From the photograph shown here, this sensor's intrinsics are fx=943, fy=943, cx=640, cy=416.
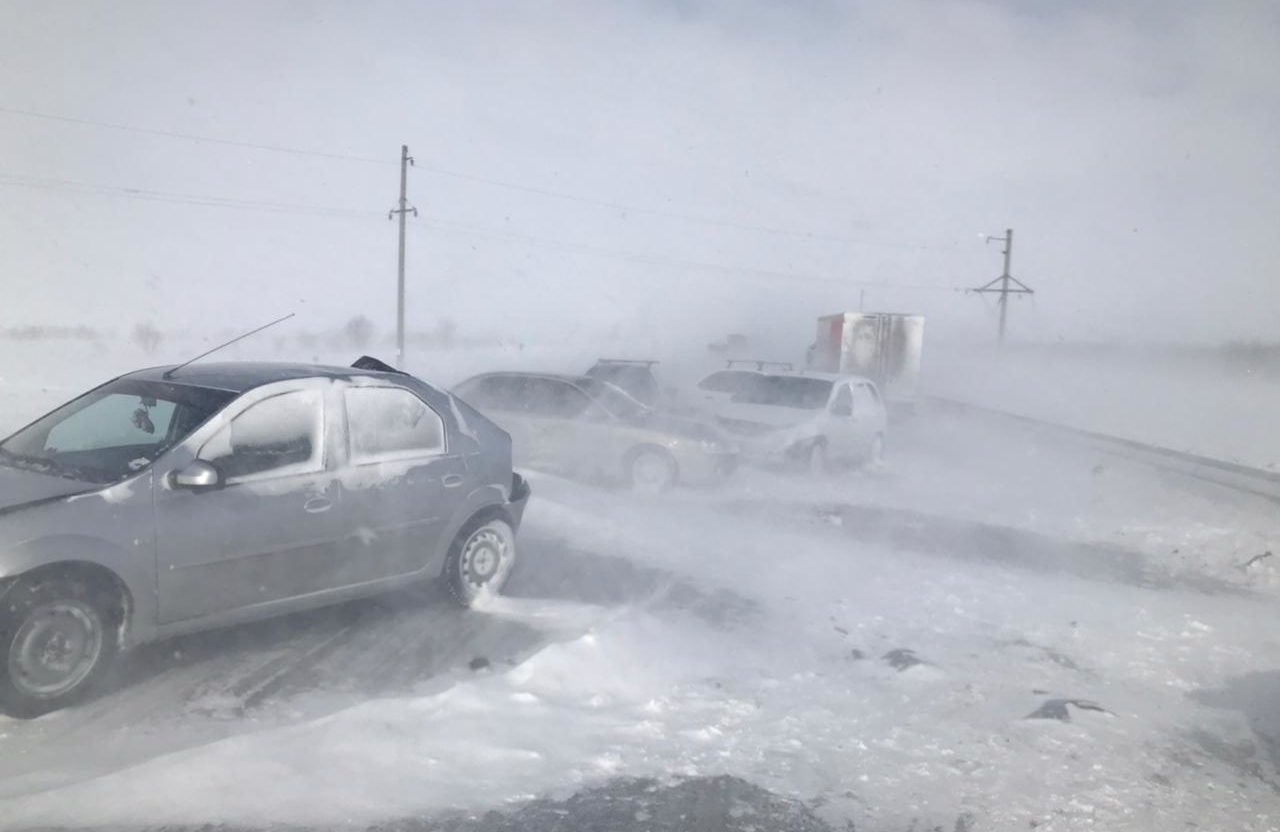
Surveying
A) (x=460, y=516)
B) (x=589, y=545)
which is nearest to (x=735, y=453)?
(x=589, y=545)

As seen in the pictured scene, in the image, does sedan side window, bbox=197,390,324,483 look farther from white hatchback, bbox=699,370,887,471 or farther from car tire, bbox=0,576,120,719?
white hatchback, bbox=699,370,887,471

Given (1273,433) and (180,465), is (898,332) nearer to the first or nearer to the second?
(1273,433)

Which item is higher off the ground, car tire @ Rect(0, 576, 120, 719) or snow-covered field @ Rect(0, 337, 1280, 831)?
car tire @ Rect(0, 576, 120, 719)

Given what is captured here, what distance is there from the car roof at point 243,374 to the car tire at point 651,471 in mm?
6049

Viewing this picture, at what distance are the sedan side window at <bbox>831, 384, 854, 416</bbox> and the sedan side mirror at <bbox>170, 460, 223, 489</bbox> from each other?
Answer: 11.1m

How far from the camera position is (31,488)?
4.30 metres

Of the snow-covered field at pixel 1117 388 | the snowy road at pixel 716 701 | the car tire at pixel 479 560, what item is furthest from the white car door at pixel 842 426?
the snow-covered field at pixel 1117 388

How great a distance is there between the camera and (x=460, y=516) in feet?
19.5

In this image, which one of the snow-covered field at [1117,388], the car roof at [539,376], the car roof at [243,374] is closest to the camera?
the car roof at [243,374]

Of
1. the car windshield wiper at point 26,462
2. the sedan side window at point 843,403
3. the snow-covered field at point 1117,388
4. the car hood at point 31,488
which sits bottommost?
the snow-covered field at point 1117,388

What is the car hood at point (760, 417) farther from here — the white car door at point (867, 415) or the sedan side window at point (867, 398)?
the sedan side window at point (867, 398)

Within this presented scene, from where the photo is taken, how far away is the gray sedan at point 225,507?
13.5 ft

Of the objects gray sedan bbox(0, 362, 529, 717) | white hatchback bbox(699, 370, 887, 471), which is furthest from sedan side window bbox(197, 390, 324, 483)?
white hatchback bbox(699, 370, 887, 471)

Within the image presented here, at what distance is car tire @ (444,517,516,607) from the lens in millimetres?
5992
